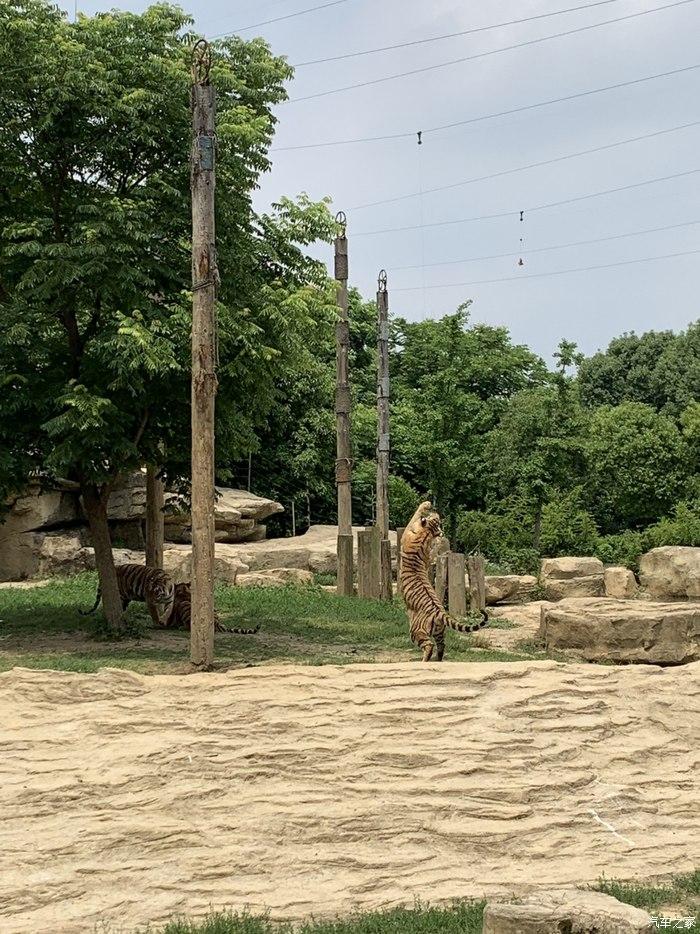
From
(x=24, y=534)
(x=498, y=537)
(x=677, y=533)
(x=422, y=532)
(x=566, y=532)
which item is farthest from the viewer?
(x=498, y=537)

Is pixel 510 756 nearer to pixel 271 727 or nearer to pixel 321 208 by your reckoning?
pixel 271 727

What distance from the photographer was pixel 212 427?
1516cm

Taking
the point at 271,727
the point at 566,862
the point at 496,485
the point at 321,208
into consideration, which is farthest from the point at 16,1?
the point at 496,485

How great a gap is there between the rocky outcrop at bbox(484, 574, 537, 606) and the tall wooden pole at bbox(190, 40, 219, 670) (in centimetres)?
1106

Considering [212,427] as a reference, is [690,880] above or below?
below

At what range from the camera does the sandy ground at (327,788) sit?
→ 304 inches

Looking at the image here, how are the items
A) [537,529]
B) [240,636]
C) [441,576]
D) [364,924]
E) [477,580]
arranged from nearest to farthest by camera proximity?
[364,924] → [240,636] → [441,576] → [477,580] → [537,529]

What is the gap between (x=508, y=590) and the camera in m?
25.3

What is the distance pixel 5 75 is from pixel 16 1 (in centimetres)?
142

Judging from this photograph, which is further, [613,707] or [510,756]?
[613,707]

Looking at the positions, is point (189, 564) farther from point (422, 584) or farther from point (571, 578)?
point (422, 584)

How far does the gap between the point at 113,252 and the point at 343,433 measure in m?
9.21

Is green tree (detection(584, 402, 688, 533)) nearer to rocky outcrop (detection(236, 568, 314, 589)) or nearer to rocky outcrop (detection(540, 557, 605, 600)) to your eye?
rocky outcrop (detection(540, 557, 605, 600))

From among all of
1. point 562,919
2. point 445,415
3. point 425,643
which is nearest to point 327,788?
point 562,919
